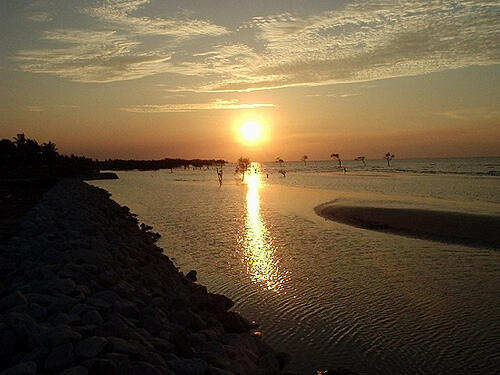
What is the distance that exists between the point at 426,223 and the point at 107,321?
65.8 feet

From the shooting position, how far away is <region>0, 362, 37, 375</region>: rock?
3772mm

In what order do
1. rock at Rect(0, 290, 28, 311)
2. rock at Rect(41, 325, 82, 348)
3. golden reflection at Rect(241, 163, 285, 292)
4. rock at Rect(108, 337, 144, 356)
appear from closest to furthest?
rock at Rect(41, 325, 82, 348), rock at Rect(108, 337, 144, 356), rock at Rect(0, 290, 28, 311), golden reflection at Rect(241, 163, 285, 292)

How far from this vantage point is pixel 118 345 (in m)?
4.55

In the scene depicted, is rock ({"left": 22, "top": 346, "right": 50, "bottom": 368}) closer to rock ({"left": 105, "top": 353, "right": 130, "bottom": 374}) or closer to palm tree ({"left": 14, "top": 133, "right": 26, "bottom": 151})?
rock ({"left": 105, "top": 353, "right": 130, "bottom": 374})

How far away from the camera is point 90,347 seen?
4.35 metres

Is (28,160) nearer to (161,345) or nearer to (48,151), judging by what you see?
(48,151)

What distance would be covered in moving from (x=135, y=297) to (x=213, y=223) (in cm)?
1653

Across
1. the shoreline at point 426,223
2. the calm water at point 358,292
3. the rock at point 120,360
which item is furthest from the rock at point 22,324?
the shoreline at point 426,223

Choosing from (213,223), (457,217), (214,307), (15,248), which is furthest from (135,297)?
(457,217)

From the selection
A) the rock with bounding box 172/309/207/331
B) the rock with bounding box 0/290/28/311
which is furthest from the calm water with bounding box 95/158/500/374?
the rock with bounding box 0/290/28/311

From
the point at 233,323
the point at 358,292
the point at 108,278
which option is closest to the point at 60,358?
the point at 108,278

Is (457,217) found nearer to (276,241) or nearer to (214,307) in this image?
(276,241)

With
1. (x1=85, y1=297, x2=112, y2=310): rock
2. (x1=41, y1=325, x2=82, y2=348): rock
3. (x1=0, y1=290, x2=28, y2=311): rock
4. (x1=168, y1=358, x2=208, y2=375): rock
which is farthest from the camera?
(x1=85, y1=297, x2=112, y2=310): rock

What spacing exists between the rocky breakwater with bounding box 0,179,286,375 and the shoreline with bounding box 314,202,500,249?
46.1ft
